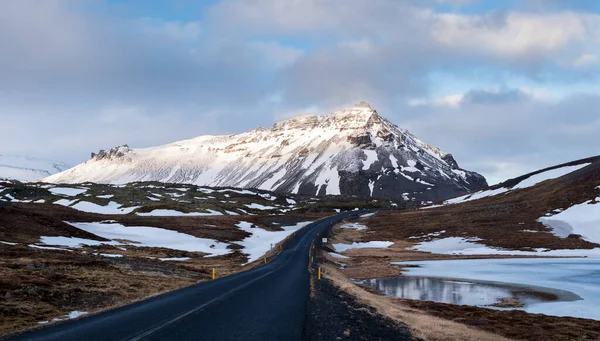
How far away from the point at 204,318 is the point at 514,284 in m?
30.2

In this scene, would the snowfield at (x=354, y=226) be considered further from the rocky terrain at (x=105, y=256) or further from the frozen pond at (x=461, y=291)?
the frozen pond at (x=461, y=291)

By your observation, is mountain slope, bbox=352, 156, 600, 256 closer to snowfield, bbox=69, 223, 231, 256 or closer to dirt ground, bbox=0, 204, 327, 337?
snowfield, bbox=69, 223, 231, 256

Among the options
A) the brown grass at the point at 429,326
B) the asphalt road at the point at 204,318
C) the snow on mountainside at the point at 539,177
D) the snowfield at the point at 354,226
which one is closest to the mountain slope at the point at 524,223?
the snow on mountainside at the point at 539,177

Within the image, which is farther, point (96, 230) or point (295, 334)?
point (96, 230)

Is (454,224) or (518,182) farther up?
(518,182)

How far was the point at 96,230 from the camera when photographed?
81.1 meters

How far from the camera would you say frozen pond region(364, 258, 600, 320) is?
30.8 metres

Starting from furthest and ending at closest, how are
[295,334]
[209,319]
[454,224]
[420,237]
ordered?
[454,224]
[420,237]
[209,319]
[295,334]

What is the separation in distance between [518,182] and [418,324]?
132 m

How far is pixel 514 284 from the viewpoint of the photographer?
40.8 meters

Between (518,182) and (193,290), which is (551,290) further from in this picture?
(518,182)

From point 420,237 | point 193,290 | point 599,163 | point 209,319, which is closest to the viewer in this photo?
point 209,319

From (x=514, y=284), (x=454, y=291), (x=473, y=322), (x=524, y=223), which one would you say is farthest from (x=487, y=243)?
(x=473, y=322)

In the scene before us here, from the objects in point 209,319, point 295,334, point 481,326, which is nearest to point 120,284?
point 209,319
